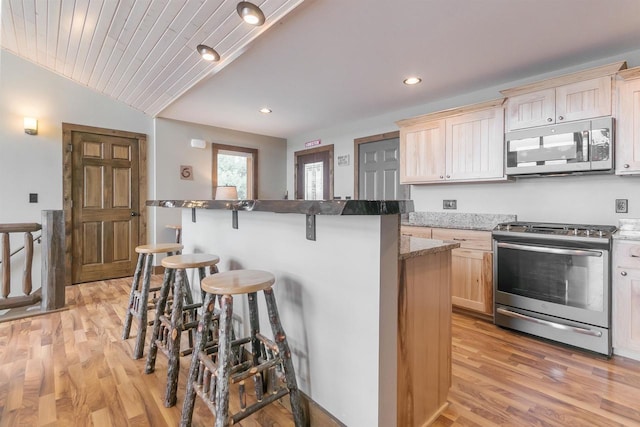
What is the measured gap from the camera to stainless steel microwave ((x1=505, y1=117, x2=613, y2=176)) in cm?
230

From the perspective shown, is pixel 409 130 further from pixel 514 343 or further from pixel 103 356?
pixel 103 356

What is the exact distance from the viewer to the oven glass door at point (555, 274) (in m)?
2.19

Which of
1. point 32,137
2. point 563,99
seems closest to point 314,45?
point 563,99

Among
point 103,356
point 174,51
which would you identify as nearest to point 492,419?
point 103,356

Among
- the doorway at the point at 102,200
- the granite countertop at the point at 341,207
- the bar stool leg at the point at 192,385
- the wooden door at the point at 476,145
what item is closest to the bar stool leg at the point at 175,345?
the bar stool leg at the point at 192,385

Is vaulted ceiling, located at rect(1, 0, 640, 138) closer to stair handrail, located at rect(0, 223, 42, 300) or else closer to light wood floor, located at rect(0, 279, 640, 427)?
stair handrail, located at rect(0, 223, 42, 300)

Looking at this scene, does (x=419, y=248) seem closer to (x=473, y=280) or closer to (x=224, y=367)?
(x=224, y=367)

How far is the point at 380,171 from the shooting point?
424cm

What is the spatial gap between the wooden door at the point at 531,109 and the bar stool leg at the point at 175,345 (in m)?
2.99

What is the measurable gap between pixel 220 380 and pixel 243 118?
389cm

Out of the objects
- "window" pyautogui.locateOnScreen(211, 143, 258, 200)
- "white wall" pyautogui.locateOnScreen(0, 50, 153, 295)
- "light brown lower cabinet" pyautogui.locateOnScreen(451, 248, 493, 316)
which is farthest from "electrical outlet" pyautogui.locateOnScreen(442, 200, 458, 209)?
"white wall" pyautogui.locateOnScreen(0, 50, 153, 295)

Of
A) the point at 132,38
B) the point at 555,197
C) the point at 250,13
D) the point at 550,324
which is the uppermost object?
the point at 132,38

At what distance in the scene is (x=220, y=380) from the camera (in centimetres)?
123

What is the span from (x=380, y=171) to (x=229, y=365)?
11.3 ft
